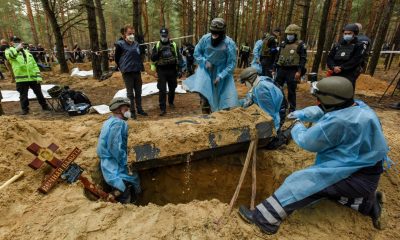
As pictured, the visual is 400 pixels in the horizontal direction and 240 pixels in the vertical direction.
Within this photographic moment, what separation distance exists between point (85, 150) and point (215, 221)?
218cm

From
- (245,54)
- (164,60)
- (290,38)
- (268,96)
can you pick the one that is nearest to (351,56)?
(290,38)

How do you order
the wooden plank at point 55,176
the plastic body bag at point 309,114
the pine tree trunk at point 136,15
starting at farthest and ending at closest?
the pine tree trunk at point 136,15 → the plastic body bag at point 309,114 → the wooden plank at point 55,176

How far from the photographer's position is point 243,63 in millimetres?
16672

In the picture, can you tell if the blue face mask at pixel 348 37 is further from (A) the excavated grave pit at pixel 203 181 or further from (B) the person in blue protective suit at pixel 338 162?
(B) the person in blue protective suit at pixel 338 162

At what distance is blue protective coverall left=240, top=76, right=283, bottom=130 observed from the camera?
12.5 feet

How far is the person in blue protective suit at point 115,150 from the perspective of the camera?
290 cm

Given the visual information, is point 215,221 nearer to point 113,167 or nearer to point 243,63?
point 113,167

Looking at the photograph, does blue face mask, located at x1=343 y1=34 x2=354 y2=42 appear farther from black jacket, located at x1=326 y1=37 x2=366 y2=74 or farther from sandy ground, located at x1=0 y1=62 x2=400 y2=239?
sandy ground, located at x1=0 y1=62 x2=400 y2=239

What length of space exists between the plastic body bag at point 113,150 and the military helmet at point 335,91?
2104 millimetres

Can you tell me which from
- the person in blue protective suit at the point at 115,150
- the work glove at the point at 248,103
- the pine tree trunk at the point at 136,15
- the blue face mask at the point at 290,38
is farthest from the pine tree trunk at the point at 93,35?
the person in blue protective suit at the point at 115,150

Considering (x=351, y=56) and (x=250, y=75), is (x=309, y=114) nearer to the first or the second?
(x=250, y=75)

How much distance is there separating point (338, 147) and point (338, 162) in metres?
0.13

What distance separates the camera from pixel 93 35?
34.4 ft

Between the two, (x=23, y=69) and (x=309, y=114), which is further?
(x=23, y=69)
